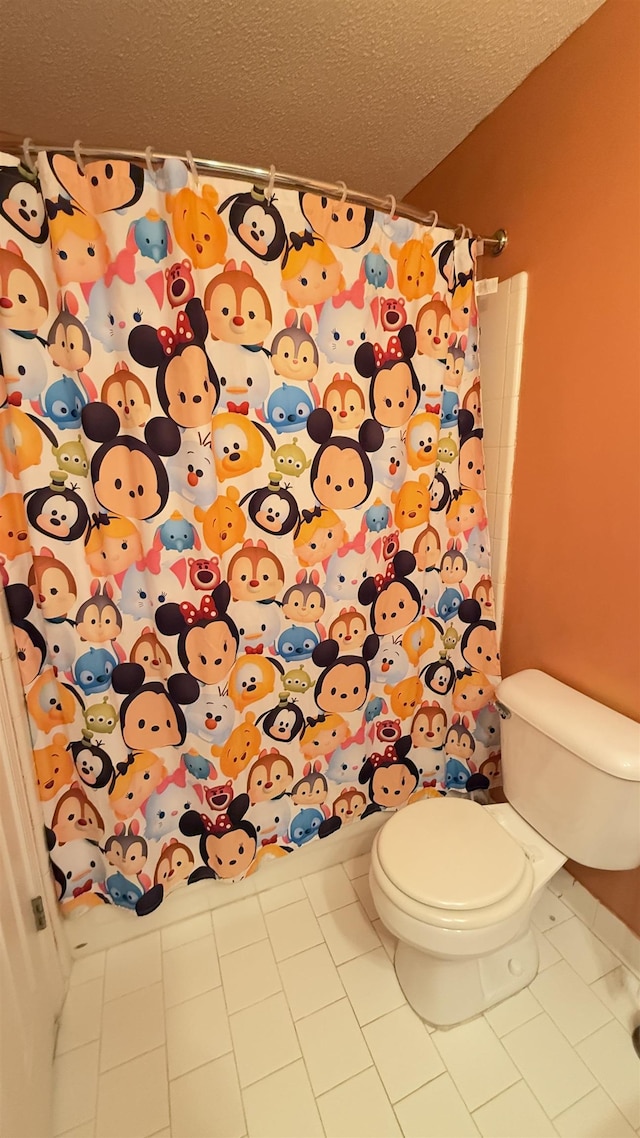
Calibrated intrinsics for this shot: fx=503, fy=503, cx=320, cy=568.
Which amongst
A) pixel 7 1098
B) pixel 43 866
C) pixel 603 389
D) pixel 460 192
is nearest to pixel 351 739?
pixel 43 866

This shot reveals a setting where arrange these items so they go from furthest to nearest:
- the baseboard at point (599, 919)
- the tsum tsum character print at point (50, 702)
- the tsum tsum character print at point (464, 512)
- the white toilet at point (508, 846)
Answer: the tsum tsum character print at point (464, 512), the baseboard at point (599, 919), the tsum tsum character print at point (50, 702), the white toilet at point (508, 846)

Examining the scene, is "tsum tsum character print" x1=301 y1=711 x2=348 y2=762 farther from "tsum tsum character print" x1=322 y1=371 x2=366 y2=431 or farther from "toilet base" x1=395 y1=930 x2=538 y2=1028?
"tsum tsum character print" x1=322 y1=371 x2=366 y2=431

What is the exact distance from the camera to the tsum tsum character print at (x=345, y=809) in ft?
4.95

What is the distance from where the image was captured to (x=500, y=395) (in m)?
1.42

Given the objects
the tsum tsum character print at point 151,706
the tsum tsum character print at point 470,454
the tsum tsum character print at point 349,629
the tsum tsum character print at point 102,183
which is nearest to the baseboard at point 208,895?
the tsum tsum character print at point 151,706

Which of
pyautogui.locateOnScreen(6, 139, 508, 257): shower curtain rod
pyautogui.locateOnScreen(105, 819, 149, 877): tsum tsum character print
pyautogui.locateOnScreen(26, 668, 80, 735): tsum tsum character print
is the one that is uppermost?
pyautogui.locateOnScreen(6, 139, 508, 257): shower curtain rod

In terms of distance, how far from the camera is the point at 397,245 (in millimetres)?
1255

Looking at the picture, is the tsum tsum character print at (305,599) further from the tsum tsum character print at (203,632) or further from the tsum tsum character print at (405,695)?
the tsum tsum character print at (405,695)

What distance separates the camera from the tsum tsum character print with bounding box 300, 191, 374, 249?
113 centimetres

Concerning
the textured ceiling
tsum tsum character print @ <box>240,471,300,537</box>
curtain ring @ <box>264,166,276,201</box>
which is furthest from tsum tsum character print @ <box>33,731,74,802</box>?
the textured ceiling

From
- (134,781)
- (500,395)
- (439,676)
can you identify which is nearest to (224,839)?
(134,781)

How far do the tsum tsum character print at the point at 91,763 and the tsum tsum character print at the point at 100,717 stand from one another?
20mm

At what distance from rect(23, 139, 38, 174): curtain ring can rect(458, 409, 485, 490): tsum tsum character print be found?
1.11m

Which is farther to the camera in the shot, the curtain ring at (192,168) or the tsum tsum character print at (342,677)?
the tsum tsum character print at (342,677)
